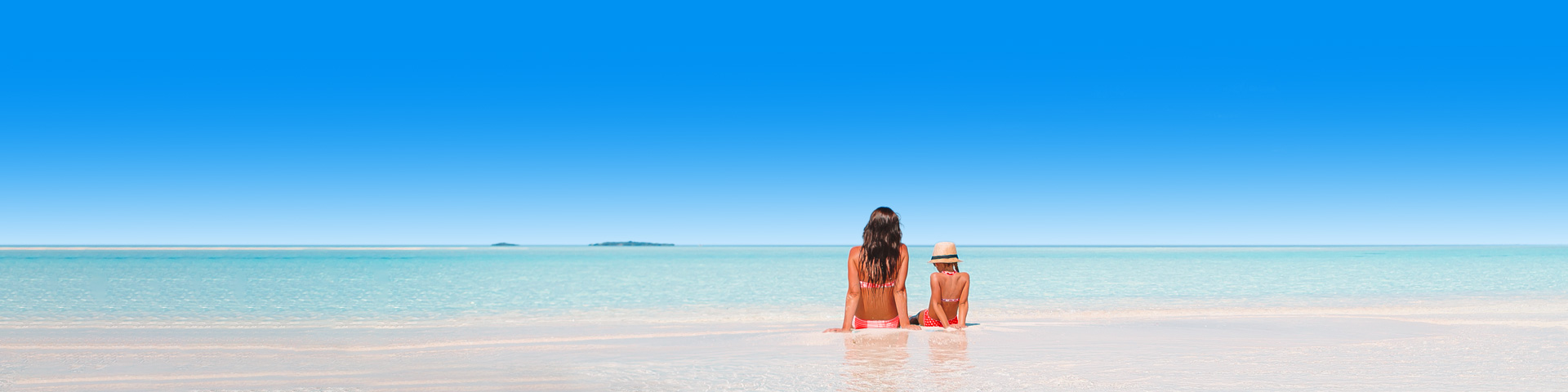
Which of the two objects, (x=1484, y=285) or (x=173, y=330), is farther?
(x=1484, y=285)

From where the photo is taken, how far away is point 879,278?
30.7ft

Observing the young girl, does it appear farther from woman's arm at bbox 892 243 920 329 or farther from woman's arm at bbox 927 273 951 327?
woman's arm at bbox 892 243 920 329

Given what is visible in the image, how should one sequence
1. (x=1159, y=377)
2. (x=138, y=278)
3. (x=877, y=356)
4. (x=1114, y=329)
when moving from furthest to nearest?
(x=138, y=278) < (x=1114, y=329) < (x=877, y=356) < (x=1159, y=377)

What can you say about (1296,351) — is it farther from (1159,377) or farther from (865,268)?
(865,268)

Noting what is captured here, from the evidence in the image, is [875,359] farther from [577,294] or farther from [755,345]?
[577,294]

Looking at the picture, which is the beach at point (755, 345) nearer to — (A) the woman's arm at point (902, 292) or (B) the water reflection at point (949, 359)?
(B) the water reflection at point (949, 359)

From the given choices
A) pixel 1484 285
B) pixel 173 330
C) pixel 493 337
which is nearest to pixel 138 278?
pixel 173 330

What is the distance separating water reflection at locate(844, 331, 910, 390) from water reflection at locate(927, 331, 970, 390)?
0.84ft

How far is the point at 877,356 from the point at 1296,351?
13.1 feet

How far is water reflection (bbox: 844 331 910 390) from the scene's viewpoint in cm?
657

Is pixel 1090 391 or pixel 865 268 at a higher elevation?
pixel 865 268

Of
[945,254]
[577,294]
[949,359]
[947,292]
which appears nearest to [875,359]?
[949,359]

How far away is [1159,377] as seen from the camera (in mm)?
6863

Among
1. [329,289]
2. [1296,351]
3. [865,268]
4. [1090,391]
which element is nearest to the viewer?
[1090,391]
